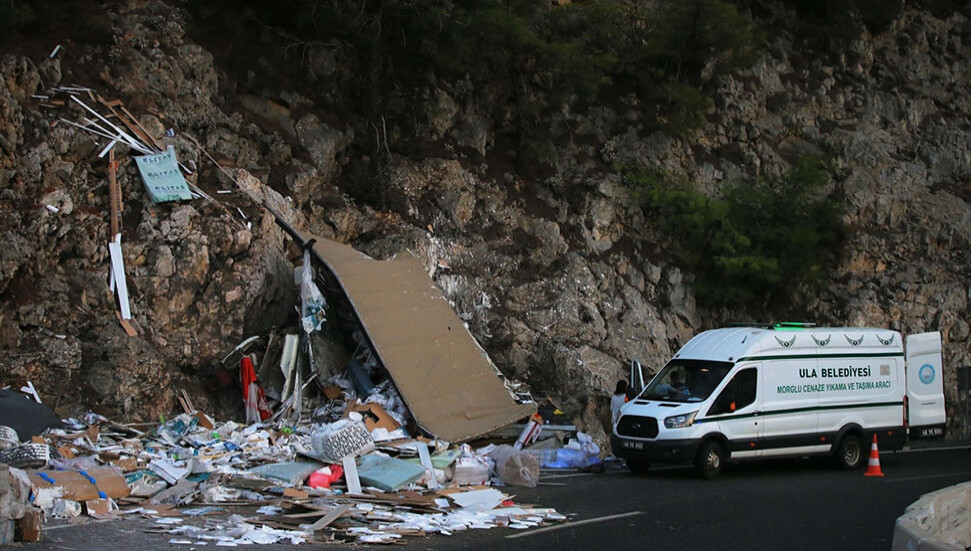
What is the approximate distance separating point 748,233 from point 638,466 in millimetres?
9592

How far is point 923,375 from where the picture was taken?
17609mm

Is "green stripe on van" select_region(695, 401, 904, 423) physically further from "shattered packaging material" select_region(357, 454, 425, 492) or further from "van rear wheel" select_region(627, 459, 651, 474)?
"shattered packaging material" select_region(357, 454, 425, 492)

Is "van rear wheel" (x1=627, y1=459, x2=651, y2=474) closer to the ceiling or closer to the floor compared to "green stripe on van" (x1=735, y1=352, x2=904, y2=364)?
closer to the floor

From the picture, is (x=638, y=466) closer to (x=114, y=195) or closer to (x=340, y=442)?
(x=340, y=442)

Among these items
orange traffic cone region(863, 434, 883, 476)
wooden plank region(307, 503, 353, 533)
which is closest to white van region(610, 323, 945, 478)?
orange traffic cone region(863, 434, 883, 476)

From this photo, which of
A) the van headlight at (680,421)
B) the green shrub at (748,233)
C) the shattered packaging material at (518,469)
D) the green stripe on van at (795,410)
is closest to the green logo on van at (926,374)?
the green stripe on van at (795,410)

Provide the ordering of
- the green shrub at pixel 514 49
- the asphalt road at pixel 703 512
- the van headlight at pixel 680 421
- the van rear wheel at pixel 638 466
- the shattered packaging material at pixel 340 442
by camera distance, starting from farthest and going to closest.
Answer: the green shrub at pixel 514 49
the van rear wheel at pixel 638 466
the van headlight at pixel 680 421
the shattered packaging material at pixel 340 442
the asphalt road at pixel 703 512

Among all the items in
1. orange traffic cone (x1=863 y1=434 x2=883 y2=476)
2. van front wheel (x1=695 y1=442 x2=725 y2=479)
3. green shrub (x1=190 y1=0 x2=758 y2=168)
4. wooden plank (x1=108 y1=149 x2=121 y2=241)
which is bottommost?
orange traffic cone (x1=863 y1=434 x2=883 y2=476)

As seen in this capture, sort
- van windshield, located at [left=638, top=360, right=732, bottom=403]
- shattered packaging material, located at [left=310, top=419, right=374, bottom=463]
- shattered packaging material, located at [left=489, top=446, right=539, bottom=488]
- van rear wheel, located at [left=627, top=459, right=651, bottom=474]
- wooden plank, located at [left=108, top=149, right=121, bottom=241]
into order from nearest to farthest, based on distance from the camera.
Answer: shattered packaging material, located at [left=310, top=419, right=374, bottom=463] → shattered packaging material, located at [left=489, top=446, right=539, bottom=488] → van windshield, located at [left=638, top=360, right=732, bottom=403] → van rear wheel, located at [left=627, top=459, right=651, bottom=474] → wooden plank, located at [left=108, top=149, right=121, bottom=241]

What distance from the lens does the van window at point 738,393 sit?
47.0ft

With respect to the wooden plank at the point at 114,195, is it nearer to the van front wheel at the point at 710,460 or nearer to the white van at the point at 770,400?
the white van at the point at 770,400

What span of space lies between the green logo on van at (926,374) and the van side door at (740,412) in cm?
502

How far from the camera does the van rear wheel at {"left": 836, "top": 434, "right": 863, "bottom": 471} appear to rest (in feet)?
51.0

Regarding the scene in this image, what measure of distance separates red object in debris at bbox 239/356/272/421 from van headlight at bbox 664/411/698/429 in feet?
22.0
